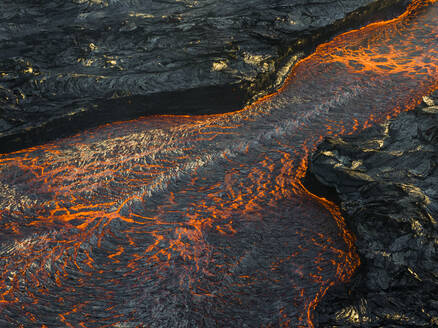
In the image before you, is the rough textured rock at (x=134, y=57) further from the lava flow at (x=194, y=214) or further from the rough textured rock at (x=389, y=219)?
the rough textured rock at (x=389, y=219)

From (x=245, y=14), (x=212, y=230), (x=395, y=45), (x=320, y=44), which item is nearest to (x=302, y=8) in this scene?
(x=320, y=44)

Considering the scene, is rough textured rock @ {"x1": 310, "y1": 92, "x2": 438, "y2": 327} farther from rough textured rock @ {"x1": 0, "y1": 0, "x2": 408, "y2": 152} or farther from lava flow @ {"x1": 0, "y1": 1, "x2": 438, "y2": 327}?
rough textured rock @ {"x1": 0, "y1": 0, "x2": 408, "y2": 152}

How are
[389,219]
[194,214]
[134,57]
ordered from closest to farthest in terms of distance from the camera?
[389,219] < [194,214] < [134,57]

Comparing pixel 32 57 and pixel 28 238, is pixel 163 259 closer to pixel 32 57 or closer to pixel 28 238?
pixel 28 238

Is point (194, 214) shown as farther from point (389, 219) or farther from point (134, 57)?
point (134, 57)

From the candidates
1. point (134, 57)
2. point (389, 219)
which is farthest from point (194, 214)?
point (134, 57)

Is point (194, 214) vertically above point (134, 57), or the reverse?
point (134, 57)
